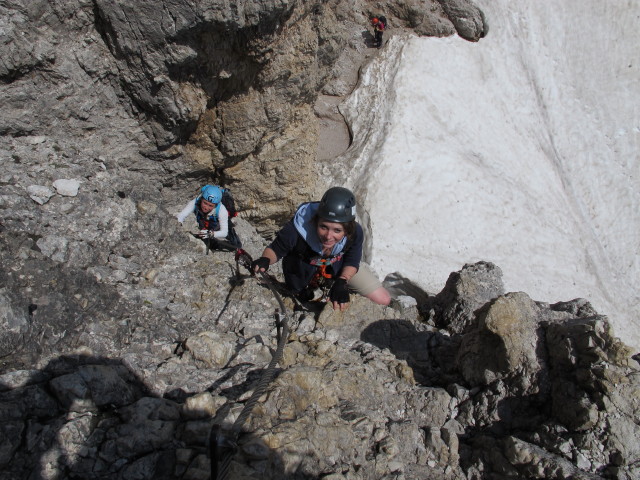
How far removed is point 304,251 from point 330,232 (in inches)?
28.1

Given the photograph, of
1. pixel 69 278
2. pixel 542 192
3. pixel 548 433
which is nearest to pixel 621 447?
pixel 548 433

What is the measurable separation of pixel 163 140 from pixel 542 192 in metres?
10.5

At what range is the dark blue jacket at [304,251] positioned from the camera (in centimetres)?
582

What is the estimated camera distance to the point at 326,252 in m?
5.95

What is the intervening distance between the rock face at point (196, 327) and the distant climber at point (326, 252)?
1.26ft

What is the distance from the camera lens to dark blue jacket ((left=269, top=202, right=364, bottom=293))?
5.82 metres

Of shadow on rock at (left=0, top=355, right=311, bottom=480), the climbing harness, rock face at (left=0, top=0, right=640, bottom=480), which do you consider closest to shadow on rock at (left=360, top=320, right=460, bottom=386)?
rock face at (left=0, top=0, right=640, bottom=480)

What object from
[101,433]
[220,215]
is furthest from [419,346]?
[220,215]

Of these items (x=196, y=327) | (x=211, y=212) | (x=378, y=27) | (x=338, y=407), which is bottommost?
(x=211, y=212)

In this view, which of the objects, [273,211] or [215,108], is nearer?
[215,108]

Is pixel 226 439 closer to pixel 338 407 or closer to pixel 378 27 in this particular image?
pixel 338 407

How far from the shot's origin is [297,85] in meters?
8.76

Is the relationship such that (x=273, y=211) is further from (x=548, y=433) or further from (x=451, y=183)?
(x=548, y=433)

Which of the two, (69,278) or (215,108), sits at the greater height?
(215,108)
